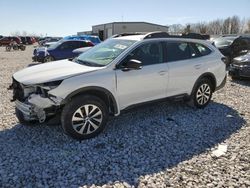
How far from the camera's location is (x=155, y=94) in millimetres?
5223

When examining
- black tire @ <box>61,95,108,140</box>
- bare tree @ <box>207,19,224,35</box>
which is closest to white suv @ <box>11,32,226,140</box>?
black tire @ <box>61,95,108,140</box>

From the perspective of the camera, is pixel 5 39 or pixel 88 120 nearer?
pixel 88 120

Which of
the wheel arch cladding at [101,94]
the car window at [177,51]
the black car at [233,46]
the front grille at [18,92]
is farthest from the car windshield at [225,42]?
the front grille at [18,92]

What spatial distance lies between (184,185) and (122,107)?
6.25ft

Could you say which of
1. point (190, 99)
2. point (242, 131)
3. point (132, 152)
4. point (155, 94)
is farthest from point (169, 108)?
point (132, 152)

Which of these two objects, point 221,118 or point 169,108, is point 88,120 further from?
point 221,118

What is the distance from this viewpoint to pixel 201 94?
6133mm

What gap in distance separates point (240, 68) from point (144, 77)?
5941 mm

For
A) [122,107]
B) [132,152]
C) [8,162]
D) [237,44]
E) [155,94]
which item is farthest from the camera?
[237,44]

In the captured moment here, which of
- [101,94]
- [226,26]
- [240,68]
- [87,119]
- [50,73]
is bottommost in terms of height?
[87,119]

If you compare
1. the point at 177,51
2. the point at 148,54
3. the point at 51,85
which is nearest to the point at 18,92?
the point at 51,85

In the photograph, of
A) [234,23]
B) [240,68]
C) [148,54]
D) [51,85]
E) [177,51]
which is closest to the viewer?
[51,85]

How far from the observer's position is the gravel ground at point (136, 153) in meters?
3.43

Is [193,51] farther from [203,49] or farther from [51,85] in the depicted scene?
[51,85]
